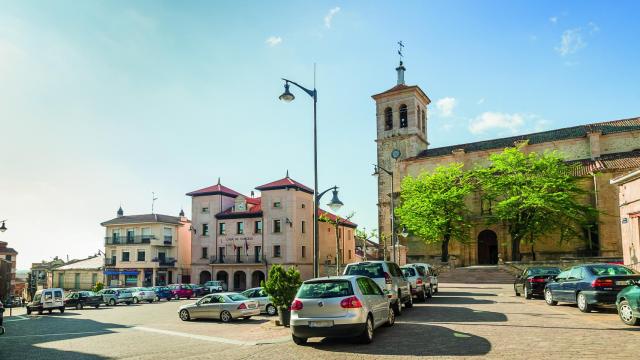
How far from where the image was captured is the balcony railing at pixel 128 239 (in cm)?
5778

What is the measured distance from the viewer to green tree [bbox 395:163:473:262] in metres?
45.4

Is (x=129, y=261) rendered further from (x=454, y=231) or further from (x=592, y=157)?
(x=592, y=157)

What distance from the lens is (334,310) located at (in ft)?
32.5

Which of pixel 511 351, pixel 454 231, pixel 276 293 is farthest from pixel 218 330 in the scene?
pixel 454 231

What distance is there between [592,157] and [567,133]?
4.36 m

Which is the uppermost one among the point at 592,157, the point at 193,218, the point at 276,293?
the point at 592,157

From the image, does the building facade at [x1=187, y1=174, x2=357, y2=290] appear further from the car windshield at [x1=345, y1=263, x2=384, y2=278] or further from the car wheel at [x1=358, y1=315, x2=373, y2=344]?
the car wheel at [x1=358, y1=315, x2=373, y2=344]

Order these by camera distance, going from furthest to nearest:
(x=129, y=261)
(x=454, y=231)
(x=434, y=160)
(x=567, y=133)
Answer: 1. (x=129, y=261)
2. (x=434, y=160)
3. (x=567, y=133)
4. (x=454, y=231)

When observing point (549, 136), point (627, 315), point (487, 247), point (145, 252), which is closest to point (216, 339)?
point (627, 315)

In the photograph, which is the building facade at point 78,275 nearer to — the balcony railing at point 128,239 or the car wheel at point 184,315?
the balcony railing at point 128,239

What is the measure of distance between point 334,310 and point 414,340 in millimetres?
1920

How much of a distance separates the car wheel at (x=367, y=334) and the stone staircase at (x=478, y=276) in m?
27.6

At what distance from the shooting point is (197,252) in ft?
181

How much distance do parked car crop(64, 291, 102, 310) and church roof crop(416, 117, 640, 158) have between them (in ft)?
120
